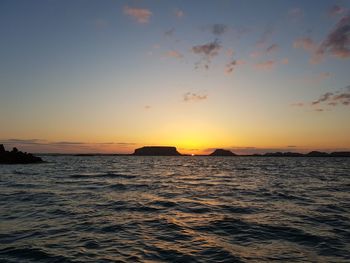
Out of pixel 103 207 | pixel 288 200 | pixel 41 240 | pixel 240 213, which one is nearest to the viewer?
pixel 41 240

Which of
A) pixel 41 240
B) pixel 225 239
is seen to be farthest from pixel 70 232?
pixel 225 239

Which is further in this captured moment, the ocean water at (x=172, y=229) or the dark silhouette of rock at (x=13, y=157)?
the dark silhouette of rock at (x=13, y=157)

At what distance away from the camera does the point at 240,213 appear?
19422 mm

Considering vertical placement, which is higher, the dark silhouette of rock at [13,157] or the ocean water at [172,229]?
the dark silhouette of rock at [13,157]

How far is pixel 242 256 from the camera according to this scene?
1127 centimetres

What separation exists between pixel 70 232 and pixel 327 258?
10.1 metres

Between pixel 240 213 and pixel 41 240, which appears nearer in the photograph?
pixel 41 240

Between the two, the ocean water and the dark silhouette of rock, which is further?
the dark silhouette of rock

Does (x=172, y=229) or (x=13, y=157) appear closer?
(x=172, y=229)

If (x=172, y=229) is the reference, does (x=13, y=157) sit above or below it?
above

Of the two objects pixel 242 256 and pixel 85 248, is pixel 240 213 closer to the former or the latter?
pixel 242 256

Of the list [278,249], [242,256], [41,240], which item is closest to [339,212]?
[278,249]

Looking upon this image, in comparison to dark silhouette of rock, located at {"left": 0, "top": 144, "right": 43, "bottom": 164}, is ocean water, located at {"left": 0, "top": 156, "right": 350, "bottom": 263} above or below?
below

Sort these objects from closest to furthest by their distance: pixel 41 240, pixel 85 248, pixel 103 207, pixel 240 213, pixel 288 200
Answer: pixel 85 248, pixel 41 240, pixel 240 213, pixel 103 207, pixel 288 200
